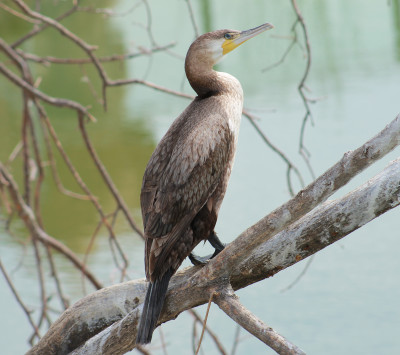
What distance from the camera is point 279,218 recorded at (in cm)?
122

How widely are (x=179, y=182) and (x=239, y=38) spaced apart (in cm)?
43

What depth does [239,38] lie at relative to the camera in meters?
1.65

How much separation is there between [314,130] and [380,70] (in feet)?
3.98

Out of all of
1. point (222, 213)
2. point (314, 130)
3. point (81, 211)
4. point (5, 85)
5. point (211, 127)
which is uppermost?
point (5, 85)

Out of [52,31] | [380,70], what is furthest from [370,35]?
[52,31]

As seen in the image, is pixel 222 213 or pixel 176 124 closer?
pixel 176 124

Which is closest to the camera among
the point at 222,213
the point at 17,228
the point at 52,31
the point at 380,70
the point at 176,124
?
the point at 176,124

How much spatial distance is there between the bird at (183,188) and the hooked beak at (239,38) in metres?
0.08

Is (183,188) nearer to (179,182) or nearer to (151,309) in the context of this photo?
(179,182)

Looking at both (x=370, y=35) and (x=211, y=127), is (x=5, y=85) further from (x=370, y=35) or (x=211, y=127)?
(x=211, y=127)

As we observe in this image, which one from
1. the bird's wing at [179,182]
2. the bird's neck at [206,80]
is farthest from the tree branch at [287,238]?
the bird's neck at [206,80]

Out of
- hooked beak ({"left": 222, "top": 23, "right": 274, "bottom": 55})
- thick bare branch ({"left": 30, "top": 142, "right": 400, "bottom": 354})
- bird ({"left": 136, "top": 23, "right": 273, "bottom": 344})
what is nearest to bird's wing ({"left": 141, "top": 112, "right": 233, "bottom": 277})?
bird ({"left": 136, "top": 23, "right": 273, "bottom": 344})

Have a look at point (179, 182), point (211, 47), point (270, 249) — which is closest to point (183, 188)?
point (179, 182)

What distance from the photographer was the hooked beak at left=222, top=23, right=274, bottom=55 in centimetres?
161
